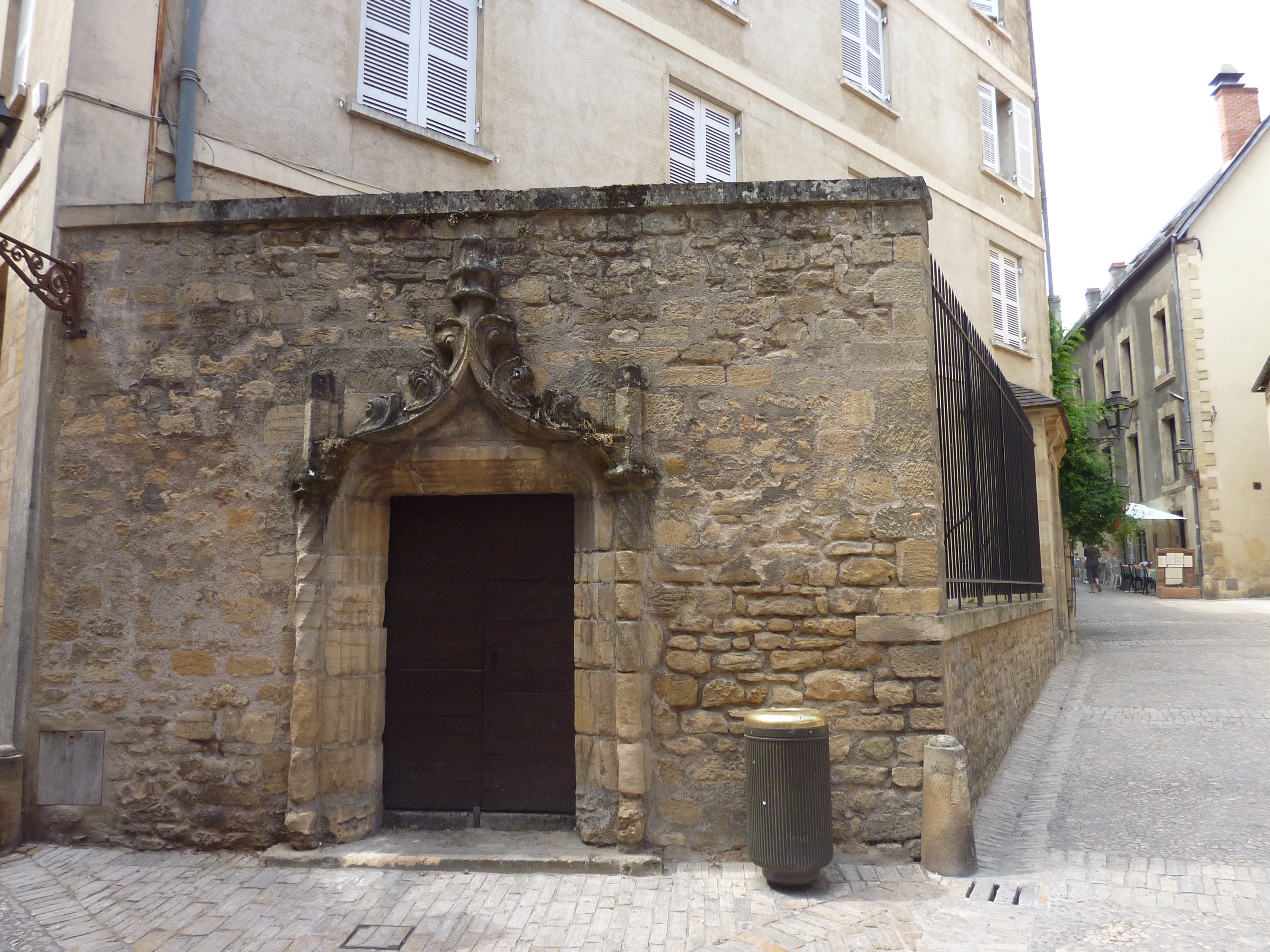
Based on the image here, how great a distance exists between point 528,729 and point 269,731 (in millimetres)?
1392

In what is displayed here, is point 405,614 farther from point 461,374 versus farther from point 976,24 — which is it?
point 976,24

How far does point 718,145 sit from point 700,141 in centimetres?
28

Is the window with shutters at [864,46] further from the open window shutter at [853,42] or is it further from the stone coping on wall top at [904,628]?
the stone coping on wall top at [904,628]

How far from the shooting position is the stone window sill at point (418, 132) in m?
7.41

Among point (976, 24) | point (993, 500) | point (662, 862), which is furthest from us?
point (976, 24)

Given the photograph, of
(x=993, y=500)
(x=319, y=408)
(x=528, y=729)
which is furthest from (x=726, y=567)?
(x=993, y=500)

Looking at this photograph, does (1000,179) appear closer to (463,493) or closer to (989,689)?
(989,689)

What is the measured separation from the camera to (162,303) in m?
5.37

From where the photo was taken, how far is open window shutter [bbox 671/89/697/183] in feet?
31.7

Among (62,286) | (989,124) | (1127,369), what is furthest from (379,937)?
(1127,369)

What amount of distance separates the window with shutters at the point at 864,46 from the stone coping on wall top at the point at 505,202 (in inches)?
287

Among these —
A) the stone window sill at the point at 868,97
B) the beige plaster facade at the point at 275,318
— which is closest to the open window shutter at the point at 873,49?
the stone window sill at the point at 868,97

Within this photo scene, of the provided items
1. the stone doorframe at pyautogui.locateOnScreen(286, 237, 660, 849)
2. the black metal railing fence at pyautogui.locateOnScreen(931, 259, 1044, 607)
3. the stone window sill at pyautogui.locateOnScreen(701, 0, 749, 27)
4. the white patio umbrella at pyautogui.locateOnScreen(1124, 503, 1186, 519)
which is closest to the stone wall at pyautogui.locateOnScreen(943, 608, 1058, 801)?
the black metal railing fence at pyautogui.locateOnScreen(931, 259, 1044, 607)

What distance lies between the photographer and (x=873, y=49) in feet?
39.4
